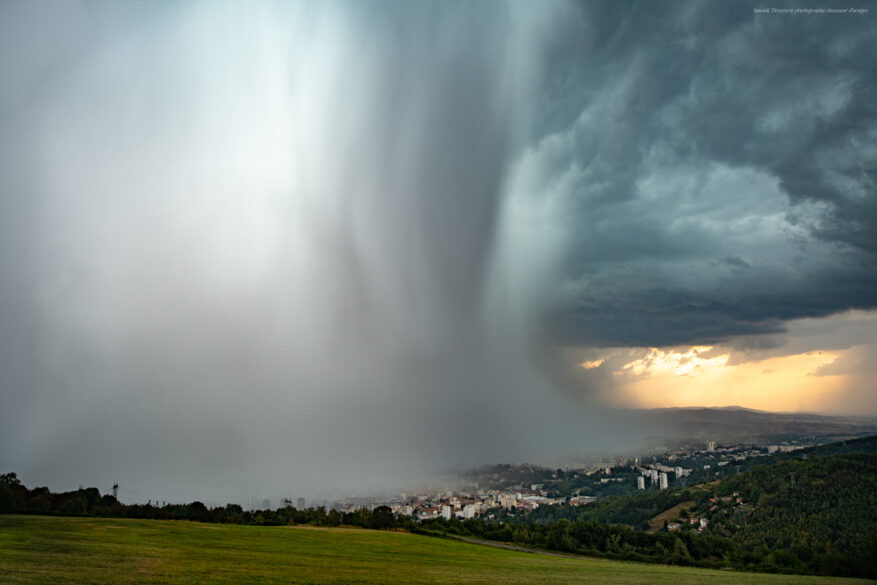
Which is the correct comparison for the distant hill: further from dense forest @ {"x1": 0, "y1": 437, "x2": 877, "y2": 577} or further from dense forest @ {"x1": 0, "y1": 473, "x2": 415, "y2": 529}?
dense forest @ {"x1": 0, "y1": 473, "x2": 415, "y2": 529}

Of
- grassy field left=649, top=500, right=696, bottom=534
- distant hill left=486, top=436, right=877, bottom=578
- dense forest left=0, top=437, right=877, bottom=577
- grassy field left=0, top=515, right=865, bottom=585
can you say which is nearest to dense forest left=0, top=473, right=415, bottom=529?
dense forest left=0, top=437, right=877, bottom=577

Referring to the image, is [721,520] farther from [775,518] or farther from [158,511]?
[158,511]

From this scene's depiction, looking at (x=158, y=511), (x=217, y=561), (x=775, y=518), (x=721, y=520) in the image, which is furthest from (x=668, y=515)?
(x=217, y=561)

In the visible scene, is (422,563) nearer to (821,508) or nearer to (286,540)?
(286,540)

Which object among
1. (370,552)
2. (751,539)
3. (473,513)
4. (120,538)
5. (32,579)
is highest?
(32,579)

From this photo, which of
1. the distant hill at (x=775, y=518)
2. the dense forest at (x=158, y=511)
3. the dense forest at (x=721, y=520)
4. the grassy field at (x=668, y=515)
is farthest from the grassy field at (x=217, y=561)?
the grassy field at (x=668, y=515)

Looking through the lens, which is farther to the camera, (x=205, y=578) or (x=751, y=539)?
(x=751, y=539)

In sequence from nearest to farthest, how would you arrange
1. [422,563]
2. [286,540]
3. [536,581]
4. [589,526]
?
[536,581], [422,563], [286,540], [589,526]

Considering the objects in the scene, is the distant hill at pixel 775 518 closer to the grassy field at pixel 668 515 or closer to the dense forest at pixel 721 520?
the dense forest at pixel 721 520

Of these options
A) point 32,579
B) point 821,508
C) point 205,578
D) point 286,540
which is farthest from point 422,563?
point 821,508
